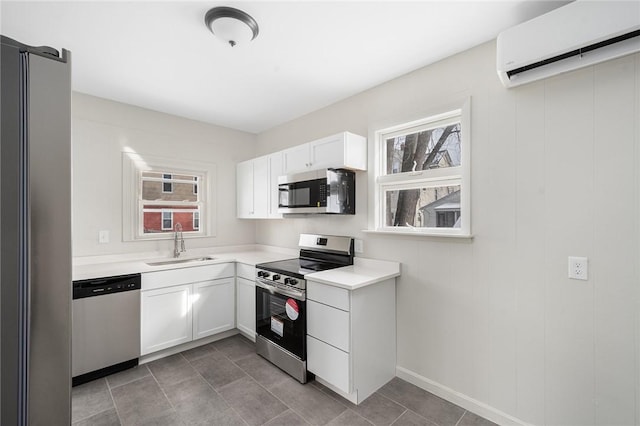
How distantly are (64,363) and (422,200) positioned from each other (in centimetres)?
240

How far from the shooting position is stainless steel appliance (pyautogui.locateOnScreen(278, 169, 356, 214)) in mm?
2707

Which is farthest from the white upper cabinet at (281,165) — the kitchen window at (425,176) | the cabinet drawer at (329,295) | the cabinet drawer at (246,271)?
the cabinet drawer at (329,295)

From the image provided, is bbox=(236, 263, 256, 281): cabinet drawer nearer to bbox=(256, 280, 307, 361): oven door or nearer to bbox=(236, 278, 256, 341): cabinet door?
bbox=(236, 278, 256, 341): cabinet door

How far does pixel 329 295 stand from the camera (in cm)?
227

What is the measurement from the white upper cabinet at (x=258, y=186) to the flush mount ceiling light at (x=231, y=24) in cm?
156

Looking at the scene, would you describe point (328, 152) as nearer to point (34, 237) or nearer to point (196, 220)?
point (196, 220)

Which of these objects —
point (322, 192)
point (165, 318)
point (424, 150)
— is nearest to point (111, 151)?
point (165, 318)

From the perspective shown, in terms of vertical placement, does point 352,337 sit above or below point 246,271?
below

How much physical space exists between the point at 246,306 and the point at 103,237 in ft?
5.48

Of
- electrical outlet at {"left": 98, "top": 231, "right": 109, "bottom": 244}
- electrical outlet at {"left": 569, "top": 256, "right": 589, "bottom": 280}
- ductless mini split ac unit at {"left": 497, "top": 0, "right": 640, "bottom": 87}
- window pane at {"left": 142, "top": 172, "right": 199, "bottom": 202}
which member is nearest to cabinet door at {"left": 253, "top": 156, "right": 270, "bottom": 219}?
window pane at {"left": 142, "top": 172, "right": 199, "bottom": 202}

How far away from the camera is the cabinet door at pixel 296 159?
10.1 ft

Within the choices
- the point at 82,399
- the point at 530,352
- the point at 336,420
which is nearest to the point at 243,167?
the point at 82,399

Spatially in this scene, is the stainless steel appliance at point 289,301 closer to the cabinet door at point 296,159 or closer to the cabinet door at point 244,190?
the cabinet door at point 296,159

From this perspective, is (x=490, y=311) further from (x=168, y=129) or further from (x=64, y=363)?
(x=168, y=129)
